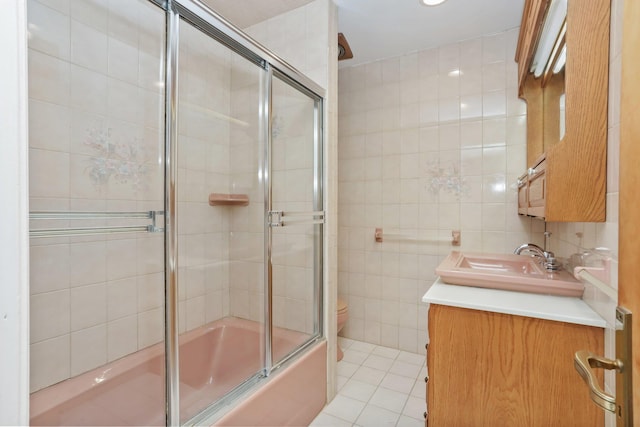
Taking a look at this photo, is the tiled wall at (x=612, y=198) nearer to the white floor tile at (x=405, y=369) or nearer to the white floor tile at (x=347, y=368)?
the white floor tile at (x=405, y=369)

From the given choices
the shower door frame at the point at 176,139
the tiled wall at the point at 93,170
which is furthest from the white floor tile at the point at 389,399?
the tiled wall at the point at 93,170

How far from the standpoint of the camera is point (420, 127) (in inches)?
98.3

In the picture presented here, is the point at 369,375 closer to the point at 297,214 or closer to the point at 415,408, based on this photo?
the point at 415,408

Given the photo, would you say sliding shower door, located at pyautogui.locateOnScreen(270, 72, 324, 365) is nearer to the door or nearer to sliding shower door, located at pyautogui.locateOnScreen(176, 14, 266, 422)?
sliding shower door, located at pyautogui.locateOnScreen(176, 14, 266, 422)

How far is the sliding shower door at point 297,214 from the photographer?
1.84m

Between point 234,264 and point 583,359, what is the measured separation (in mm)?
1895

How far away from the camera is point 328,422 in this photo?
173 cm

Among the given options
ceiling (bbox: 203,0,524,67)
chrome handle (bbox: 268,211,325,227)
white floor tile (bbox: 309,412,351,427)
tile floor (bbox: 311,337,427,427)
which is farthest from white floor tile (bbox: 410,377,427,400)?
ceiling (bbox: 203,0,524,67)

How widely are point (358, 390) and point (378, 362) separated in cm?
41

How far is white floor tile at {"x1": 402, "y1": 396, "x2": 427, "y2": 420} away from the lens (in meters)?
1.78

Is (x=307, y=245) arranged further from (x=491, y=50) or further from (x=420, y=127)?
(x=491, y=50)

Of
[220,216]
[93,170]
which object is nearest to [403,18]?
[220,216]

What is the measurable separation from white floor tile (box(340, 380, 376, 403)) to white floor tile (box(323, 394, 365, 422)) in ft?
0.13

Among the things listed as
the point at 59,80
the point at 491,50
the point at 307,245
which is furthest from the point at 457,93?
the point at 59,80
